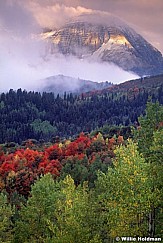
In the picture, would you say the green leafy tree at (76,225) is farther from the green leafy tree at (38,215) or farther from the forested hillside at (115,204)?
the green leafy tree at (38,215)

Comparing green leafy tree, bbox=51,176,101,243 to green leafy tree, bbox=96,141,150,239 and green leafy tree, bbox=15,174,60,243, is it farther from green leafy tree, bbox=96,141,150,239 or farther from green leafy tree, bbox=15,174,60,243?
green leafy tree, bbox=15,174,60,243

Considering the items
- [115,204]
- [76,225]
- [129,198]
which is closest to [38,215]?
[76,225]

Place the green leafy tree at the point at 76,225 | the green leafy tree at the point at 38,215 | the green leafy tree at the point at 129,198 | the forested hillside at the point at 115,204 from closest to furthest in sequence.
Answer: the green leafy tree at the point at 129,198 < the forested hillside at the point at 115,204 < the green leafy tree at the point at 76,225 < the green leafy tree at the point at 38,215

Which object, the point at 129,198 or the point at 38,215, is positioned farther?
the point at 38,215

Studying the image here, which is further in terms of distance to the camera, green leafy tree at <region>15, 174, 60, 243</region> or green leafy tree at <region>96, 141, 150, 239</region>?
green leafy tree at <region>15, 174, 60, 243</region>

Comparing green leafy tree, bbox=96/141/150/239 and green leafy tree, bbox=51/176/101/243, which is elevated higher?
green leafy tree, bbox=96/141/150/239

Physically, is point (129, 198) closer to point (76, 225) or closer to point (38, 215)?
point (76, 225)

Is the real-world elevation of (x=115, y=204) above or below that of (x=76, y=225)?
above

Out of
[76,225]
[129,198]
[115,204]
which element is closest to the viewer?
[129,198]

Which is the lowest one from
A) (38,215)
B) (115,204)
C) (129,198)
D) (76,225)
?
(38,215)

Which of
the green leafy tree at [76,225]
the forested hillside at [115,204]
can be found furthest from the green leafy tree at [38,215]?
the green leafy tree at [76,225]

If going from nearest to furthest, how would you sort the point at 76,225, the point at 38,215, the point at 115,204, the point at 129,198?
the point at 129,198 < the point at 115,204 < the point at 76,225 < the point at 38,215

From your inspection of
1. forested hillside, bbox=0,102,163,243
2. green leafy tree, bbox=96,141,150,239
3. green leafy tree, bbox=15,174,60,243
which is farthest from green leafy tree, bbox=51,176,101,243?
green leafy tree, bbox=15,174,60,243

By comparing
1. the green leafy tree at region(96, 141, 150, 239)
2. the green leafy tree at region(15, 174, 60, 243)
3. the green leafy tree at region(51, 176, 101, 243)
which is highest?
the green leafy tree at region(96, 141, 150, 239)
